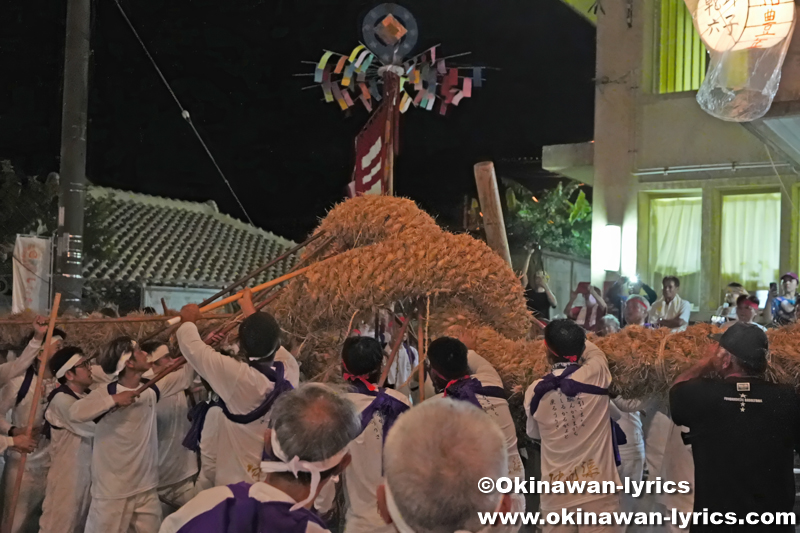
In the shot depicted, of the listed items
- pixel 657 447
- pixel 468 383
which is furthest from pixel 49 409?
pixel 657 447

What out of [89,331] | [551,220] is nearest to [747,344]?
[89,331]

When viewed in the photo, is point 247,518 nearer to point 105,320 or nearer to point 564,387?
point 564,387

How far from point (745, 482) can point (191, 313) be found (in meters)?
2.98

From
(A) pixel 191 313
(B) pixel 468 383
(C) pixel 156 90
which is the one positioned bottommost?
(B) pixel 468 383

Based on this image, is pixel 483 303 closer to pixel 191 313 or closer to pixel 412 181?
pixel 191 313

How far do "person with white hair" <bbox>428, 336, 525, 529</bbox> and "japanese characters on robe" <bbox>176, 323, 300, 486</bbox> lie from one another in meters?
0.80

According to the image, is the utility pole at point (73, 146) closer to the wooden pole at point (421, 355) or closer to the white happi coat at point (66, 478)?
the white happi coat at point (66, 478)


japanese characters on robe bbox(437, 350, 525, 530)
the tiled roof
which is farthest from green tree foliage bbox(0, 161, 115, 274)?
japanese characters on robe bbox(437, 350, 525, 530)

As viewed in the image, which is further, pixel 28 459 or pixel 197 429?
pixel 28 459

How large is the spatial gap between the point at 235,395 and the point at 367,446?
2.33 ft

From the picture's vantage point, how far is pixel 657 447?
5.21 meters

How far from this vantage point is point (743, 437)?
3.39 meters

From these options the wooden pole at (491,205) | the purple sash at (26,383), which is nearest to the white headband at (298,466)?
the wooden pole at (491,205)

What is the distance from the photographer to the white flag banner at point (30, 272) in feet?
35.7
